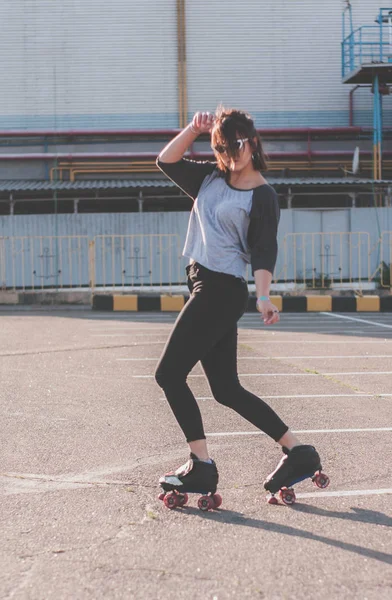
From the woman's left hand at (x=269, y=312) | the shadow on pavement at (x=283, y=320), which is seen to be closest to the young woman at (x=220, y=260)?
the woman's left hand at (x=269, y=312)

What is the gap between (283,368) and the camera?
839 cm

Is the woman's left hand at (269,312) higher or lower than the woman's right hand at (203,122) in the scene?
lower

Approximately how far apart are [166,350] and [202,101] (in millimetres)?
22145

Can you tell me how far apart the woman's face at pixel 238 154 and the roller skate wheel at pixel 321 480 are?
1456 millimetres

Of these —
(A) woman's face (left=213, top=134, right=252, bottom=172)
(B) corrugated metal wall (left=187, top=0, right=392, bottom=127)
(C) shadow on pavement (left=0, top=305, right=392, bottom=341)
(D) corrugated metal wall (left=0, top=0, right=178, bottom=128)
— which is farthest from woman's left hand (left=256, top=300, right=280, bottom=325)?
→ (B) corrugated metal wall (left=187, top=0, right=392, bottom=127)

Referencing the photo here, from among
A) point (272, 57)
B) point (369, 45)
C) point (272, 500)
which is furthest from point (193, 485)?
point (272, 57)

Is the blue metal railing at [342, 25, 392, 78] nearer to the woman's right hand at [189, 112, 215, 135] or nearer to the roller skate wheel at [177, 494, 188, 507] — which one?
the woman's right hand at [189, 112, 215, 135]

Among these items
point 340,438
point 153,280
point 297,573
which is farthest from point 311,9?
point 297,573

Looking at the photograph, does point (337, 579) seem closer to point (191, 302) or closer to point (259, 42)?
point (191, 302)

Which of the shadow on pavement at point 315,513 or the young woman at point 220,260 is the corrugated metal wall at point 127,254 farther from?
the shadow on pavement at point 315,513

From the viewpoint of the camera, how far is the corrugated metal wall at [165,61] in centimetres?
2488

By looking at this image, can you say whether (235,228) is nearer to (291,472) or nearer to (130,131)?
(291,472)

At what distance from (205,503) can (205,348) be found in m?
0.67

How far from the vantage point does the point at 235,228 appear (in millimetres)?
3727
